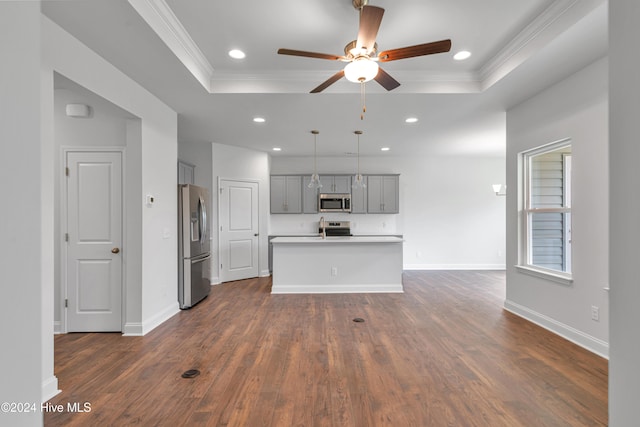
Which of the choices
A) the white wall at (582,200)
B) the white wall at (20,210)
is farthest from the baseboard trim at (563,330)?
the white wall at (20,210)

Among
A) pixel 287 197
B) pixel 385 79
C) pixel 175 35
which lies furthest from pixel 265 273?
pixel 385 79

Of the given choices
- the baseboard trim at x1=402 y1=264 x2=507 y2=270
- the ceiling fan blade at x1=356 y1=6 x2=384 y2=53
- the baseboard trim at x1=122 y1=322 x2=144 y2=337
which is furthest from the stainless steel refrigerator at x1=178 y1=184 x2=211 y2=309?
the baseboard trim at x1=402 y1=264 x2=507 y2=270

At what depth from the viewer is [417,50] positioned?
2100 mm

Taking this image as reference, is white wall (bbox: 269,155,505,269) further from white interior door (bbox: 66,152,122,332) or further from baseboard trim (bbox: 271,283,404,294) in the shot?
white interior door (bbox: 66,152,122,332)

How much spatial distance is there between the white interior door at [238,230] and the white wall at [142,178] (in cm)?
190

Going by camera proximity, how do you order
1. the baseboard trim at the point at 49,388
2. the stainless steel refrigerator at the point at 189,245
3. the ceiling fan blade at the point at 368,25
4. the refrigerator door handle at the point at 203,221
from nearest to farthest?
the ceiling fan blade at the point at 368,25
the baseboard trim at the point at 49,388
the stainless steel refrigerator at the point at 189,245
the refrigerator door handle at the point at 203,221

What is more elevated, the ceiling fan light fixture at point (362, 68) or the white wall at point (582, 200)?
the ceiling fan light fixture at point (362, 68)

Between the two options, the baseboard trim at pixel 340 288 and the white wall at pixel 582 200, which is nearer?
the white wall at pixel 582 200

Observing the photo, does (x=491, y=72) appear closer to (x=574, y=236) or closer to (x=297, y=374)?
(x=574, y=236)

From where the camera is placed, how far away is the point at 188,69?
2.85m

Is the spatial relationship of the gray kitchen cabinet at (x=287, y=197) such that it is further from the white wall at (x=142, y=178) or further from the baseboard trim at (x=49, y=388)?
the baseboard trim at (x=49, y=388)

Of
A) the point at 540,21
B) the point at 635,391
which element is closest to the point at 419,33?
the point at 540,21

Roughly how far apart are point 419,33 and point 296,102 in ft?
5.26

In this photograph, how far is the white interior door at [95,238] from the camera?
3262 mm
